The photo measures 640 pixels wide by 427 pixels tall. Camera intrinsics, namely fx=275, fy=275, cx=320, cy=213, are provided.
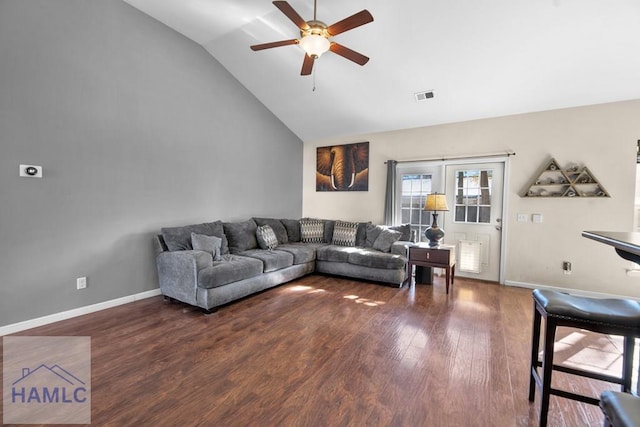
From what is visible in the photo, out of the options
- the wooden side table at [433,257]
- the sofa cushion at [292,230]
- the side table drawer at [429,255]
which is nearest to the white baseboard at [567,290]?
the wooden side table at [433,257]

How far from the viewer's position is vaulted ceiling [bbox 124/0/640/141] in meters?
2.82

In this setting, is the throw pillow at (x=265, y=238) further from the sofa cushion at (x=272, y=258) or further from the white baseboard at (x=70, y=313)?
the white baseboard at (x=70, y=313)

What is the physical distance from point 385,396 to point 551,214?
12.6 feet

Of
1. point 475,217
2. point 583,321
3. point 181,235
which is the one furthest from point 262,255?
point 475,217

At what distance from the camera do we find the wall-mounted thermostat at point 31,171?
8.43 feet

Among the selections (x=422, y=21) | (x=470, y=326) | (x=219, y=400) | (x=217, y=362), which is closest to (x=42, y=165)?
(x=217, y=362)

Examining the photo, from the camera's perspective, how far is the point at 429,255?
4008 mm

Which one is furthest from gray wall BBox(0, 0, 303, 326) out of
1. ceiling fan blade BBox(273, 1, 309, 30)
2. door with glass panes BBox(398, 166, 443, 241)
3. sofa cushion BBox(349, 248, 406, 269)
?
door with glass panes BBox(398, 166, 443, 241)

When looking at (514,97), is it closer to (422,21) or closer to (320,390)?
(422,21)

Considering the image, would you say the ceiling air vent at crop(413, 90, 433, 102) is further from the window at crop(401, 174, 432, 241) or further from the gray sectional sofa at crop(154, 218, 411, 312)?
the gray sectional sofa at crop(154, 218, 411, 312)

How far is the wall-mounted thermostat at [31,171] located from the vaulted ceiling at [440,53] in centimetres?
222

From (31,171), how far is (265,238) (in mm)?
2750

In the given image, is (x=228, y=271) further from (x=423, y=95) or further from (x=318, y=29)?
(x=423, y=95)

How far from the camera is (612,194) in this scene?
3635mm
